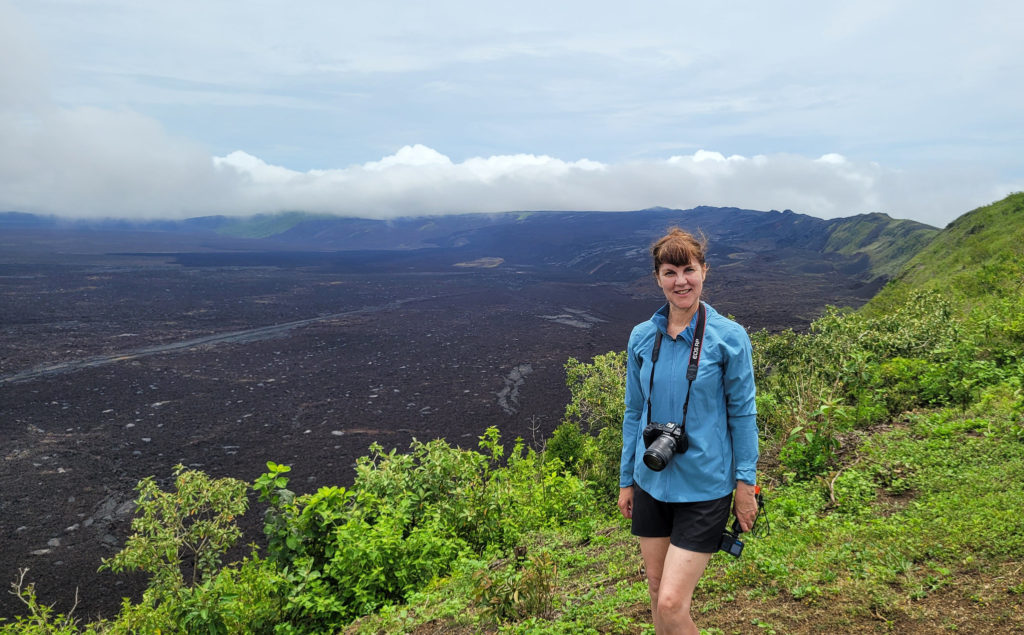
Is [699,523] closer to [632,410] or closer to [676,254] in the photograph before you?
[632,410]

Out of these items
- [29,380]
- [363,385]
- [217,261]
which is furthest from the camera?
[217,261]

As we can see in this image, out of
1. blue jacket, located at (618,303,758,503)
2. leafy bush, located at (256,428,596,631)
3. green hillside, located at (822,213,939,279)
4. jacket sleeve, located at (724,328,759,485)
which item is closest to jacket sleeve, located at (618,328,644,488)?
blue jacket, located at (618,303,758,503)

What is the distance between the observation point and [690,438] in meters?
2.15

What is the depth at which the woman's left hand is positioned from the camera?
6.98 feet

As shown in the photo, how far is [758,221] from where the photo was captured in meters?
188

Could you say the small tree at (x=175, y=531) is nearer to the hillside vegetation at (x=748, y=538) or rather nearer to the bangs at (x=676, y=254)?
the hillside vegetation at (x=748, y=538)

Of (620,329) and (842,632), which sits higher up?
(842,632)

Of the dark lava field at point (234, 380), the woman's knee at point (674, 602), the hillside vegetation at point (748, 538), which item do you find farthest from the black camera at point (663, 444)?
the dark lava field at point (234, 380)

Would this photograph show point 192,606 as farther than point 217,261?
No

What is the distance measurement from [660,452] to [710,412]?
10.5 inches

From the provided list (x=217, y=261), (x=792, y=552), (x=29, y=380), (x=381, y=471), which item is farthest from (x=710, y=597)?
(x=217, y=261)

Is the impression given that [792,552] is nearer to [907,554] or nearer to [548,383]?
[907,554]

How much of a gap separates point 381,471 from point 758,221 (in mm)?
204846

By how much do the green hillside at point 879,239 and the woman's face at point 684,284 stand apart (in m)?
85.4
